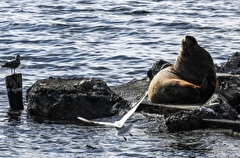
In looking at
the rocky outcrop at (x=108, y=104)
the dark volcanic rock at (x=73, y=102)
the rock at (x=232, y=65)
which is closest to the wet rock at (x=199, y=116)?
the rocky outcrop at (x=108, y=104)

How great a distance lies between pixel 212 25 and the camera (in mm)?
23953

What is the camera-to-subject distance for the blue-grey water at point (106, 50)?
1057 centimetres

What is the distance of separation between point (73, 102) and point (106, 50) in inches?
317

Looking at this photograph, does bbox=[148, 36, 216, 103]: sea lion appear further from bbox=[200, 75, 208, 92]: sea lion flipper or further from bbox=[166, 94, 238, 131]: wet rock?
bbox=[166, 94, 238, 131]: wet rock

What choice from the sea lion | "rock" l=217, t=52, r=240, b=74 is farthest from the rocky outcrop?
"rock" l=217, t=52, r=240, b=74

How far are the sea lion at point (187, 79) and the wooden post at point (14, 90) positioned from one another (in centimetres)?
236

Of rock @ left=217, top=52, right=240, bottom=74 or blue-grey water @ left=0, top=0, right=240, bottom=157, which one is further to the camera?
rock @ left=217, top=52, right=240, bottom=74

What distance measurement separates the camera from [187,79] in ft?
42.4

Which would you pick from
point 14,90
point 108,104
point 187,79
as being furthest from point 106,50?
point 108,104

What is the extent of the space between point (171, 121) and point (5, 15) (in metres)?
17.7

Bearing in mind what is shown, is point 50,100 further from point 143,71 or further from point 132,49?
point 132,49

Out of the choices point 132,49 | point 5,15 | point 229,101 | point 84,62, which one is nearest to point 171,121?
point 229,101

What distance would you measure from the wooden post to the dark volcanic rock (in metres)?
0.27

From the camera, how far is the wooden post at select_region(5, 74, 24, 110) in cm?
1295
